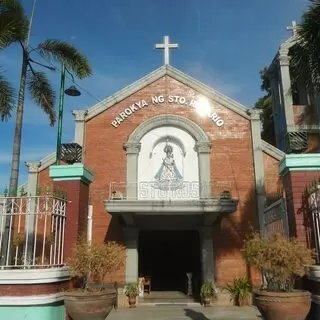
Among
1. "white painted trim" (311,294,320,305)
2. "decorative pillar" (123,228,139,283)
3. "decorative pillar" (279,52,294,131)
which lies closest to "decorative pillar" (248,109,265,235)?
"decorative pillar" (279,52,294,131)

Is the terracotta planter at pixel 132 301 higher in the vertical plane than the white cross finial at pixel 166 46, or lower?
lower

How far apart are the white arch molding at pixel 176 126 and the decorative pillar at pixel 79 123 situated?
181cm

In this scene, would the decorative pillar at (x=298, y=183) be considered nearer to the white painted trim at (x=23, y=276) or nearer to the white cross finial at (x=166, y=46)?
the white painted trim at (x=23, y=276)

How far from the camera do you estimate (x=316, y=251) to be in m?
7.05

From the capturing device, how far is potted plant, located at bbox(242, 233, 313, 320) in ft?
19.8

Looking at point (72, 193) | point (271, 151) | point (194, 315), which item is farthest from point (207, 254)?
point (72, 193)

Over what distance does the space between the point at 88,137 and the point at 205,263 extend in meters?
6.57

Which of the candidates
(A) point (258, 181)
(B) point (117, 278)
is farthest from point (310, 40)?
(B) point (117, 278)

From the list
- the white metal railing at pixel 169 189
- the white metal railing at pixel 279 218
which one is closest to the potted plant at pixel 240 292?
the white metal railing at pixel 169 189

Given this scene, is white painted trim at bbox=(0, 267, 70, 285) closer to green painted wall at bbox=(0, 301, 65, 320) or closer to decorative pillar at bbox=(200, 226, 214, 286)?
green painted wall at bbox=(0, 301, 65, 320)

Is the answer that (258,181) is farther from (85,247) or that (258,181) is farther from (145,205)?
(85,247)

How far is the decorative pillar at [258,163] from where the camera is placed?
14.1 metres

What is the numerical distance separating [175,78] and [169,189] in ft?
15.5

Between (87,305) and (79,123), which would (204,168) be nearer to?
(79,123)
